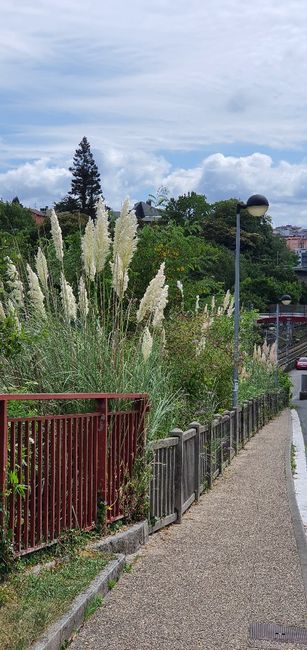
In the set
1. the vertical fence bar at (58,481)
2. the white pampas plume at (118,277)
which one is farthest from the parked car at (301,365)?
the vertical fence bar at (58,481)

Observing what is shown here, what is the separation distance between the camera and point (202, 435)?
39.5 feet

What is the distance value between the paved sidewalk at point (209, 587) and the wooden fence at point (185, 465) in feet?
0.71

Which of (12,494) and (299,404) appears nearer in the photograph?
(12,494)

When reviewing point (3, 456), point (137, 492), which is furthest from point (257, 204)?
point (3, 456)

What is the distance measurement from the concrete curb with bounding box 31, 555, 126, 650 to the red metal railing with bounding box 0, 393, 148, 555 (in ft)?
1.75

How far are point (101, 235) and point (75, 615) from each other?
523cm

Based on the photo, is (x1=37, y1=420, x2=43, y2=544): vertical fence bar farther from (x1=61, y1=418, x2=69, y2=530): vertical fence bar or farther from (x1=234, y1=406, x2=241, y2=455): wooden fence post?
(x1=234, y1=406, x2=241, y2=455): wooden fence post

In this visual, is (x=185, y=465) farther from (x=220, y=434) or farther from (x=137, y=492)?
(x=220, y=434)

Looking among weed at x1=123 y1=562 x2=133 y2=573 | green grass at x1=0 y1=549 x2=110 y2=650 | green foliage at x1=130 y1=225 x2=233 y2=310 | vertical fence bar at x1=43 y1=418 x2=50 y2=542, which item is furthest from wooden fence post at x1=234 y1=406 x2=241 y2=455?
vertical fence bar at x1=43 y1=418 x2=50 y2=542

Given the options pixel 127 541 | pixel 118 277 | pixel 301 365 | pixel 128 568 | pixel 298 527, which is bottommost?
pixel 298 527

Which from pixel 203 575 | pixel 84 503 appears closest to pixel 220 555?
pixel 203 575

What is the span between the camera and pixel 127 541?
25.5ft

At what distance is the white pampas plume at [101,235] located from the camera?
32.2 feet

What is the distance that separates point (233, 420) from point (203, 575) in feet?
33.5
